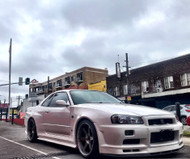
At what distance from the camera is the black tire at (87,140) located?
374 cm

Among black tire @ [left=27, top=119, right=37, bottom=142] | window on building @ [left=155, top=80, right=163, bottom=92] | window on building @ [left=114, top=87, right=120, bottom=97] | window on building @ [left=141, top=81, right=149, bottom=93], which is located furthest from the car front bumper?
window on building @ [left=114, top=87, right=120, bottom=97]

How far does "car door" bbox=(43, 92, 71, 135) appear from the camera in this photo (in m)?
4.71

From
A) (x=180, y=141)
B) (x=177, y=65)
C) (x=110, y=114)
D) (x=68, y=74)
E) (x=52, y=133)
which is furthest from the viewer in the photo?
(x=68, y=74)

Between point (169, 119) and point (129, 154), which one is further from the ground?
point (169, 119)

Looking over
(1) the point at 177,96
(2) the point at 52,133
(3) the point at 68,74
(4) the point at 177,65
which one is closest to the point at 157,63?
(4) the point at 177,65

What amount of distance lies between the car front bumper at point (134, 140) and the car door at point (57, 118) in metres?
1.19

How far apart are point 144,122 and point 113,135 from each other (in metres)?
0.55

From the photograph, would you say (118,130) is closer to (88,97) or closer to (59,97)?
(88,97)

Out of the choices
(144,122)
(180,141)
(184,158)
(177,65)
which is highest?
(177,65)

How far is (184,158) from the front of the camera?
388 cm

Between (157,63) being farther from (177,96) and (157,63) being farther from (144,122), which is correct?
(144,122)

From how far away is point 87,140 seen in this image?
404cm

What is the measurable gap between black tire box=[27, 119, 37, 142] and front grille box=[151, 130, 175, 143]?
142 inches

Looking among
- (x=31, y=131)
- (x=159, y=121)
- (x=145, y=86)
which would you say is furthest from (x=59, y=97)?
(x=145, y=86)
